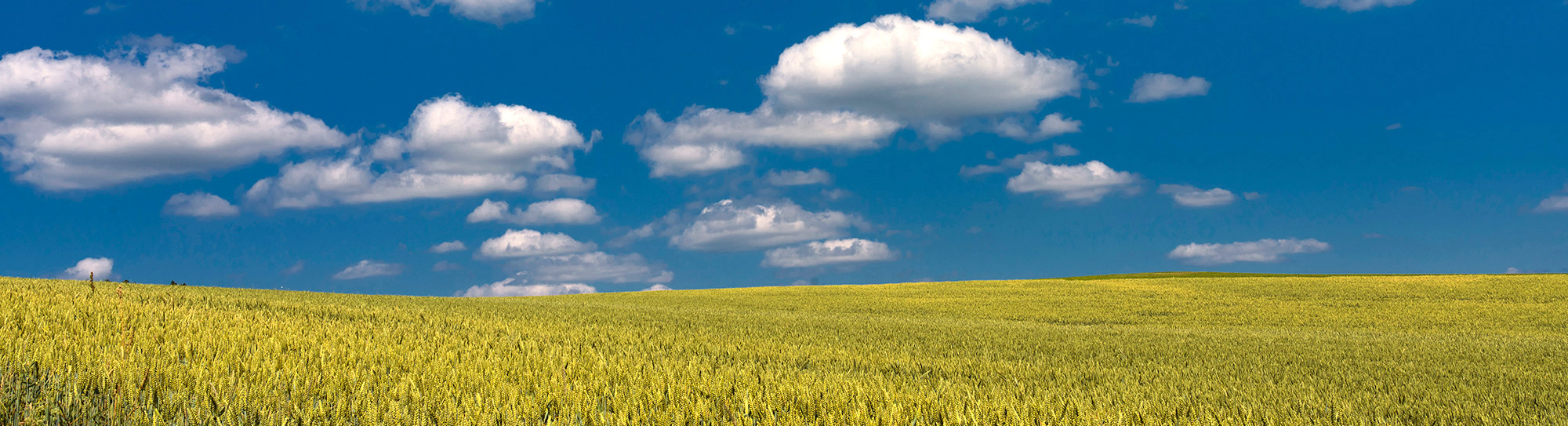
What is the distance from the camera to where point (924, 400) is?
4.76 meters

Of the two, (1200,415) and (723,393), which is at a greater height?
(723,393)

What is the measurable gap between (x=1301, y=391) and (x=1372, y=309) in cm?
2266

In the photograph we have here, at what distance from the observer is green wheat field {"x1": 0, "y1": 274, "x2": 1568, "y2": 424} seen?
4156mm

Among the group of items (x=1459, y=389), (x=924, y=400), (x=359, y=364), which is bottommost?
(x=1459, y=389)

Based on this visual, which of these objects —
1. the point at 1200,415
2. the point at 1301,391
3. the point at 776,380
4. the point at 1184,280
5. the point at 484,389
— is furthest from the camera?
the point at 1184,280

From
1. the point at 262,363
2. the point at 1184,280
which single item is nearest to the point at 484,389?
the point at 262,363

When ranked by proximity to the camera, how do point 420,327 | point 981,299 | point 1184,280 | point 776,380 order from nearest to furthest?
point 776,380 < point 420,327 < point 981,299 < point 1184,280

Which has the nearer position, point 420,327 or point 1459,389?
point 1459,389

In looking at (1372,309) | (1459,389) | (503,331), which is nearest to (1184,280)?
(1372,309)

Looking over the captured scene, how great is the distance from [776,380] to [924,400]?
4.24 ft

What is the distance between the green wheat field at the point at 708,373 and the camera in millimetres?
4156

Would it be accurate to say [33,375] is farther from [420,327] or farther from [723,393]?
[420,327]

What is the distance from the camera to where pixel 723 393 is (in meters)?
4.82

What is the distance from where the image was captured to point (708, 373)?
583 centimetres
